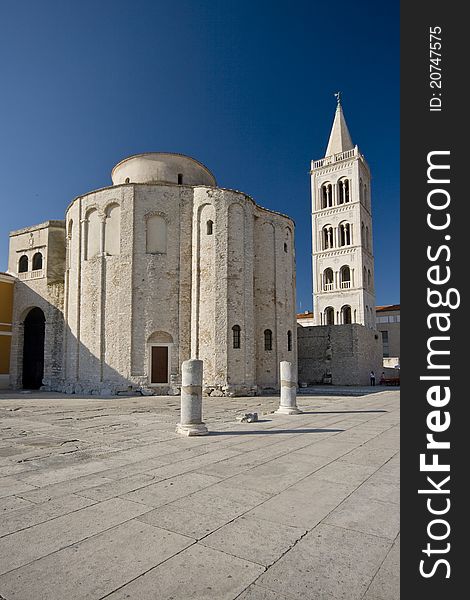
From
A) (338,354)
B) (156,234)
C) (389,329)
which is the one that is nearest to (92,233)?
(156,234)

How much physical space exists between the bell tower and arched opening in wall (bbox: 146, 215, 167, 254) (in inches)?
916

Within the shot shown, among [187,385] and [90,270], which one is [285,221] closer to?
[90,270]

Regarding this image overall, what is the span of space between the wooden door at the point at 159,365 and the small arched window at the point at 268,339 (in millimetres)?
5807

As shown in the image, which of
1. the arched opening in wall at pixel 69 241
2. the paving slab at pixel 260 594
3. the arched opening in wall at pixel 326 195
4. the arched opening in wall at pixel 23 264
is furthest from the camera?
the arched opening in wall at pixel 326 195

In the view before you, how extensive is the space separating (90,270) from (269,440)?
17.2 meters

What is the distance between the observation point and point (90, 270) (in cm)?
2244

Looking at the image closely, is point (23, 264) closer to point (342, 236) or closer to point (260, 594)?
point (342, 236)

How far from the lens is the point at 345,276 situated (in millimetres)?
41906

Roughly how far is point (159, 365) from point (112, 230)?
7.63 meters

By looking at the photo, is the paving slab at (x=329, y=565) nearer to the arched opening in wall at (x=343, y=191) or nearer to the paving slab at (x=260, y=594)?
the paving slab at (x=260, y=594)

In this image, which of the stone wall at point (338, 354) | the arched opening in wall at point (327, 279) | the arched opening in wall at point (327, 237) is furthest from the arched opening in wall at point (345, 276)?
the stone wall at point (338, 354)

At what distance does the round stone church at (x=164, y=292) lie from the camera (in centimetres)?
2112

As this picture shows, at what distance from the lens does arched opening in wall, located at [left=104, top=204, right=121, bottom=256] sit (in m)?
22.1

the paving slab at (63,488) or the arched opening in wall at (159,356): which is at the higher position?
the arched opening in wall at (159,356)
